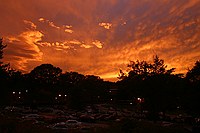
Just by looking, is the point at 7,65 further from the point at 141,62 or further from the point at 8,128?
the point at 8,128

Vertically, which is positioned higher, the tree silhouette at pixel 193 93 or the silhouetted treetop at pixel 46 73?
the silhouetted treetop at pixel 46 73

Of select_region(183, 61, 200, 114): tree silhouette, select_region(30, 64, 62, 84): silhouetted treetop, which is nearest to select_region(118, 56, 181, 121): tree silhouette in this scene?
select_region(183, 61, 200, 114): tree silhouette

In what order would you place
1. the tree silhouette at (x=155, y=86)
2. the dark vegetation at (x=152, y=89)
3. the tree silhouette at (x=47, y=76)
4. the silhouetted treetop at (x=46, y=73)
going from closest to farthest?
the dark vegetation at (x=152, y=89)
the tree silhouette at (x=155, y=86)
the tree silhouette at (x=47, y=76)
the silhouetted treetop at (x=46, y=73)

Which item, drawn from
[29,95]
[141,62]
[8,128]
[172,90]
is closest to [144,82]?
[172,90]

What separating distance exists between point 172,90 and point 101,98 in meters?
78.6

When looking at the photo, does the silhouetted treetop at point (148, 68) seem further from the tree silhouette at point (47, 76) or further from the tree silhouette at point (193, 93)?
the tree silhouette at point (47, 76)

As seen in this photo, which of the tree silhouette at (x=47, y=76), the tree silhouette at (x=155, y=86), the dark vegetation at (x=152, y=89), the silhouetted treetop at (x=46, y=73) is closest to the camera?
the dark vegetation at (x=152, y=89)

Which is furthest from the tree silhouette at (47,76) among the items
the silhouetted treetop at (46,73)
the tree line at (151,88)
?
the tree line at (151,88)

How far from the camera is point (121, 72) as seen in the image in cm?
4875

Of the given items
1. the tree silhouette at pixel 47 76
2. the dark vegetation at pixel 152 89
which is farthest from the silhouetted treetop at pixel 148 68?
the tree silhouette at pixel 47 76

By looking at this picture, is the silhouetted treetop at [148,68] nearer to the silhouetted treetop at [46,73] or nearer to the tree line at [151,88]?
the tree line at [151,88]

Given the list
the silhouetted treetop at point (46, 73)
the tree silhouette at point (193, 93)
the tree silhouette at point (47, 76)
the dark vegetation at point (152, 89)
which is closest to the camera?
the tree silhouette at point (193, 93)

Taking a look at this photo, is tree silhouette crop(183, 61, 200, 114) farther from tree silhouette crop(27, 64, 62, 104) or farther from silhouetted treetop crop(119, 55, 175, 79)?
tree silhouette crop(27, 64, 62, 104)

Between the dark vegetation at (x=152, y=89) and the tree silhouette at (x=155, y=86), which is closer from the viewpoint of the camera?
the dark vegetation at (x=152, y=89)
